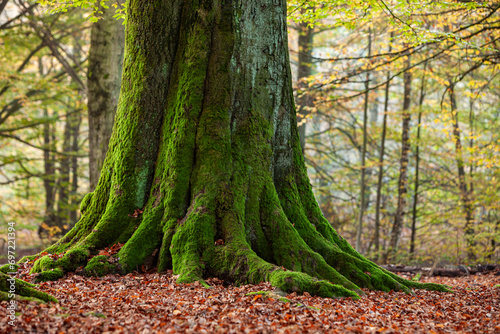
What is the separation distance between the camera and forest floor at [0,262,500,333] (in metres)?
2.75

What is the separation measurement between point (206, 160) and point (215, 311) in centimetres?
194

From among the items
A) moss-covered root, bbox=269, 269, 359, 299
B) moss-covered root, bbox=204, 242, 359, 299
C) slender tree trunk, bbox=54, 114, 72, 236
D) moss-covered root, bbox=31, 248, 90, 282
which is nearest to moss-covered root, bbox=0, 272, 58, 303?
moss-covered root, bbox=31, 248, 90, 282

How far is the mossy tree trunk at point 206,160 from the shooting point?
4383mm

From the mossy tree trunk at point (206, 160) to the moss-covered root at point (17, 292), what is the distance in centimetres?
110

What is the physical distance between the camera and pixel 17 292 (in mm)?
2979

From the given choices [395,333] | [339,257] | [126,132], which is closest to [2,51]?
[126,132]

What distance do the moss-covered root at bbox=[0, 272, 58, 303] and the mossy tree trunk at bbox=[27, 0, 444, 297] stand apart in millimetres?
1102

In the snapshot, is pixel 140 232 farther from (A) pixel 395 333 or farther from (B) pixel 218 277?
(A) pixel 395 333

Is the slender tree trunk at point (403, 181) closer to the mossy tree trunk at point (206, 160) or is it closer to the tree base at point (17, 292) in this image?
the mossy tree trunk at point (206, 160)

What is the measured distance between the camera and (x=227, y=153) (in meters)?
4.61

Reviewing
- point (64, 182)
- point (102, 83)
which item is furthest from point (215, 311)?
point (64, 182)

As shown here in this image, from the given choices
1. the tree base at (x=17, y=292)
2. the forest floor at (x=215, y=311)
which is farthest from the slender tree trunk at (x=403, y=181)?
the tree base at (x=17, y=292)

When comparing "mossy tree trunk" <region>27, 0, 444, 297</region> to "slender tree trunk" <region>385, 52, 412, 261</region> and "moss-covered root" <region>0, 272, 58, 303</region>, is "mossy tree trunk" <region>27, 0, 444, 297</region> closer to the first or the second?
"moss-covered root" <region>0, 272, 58, 303</region>

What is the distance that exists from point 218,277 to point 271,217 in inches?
38.6
